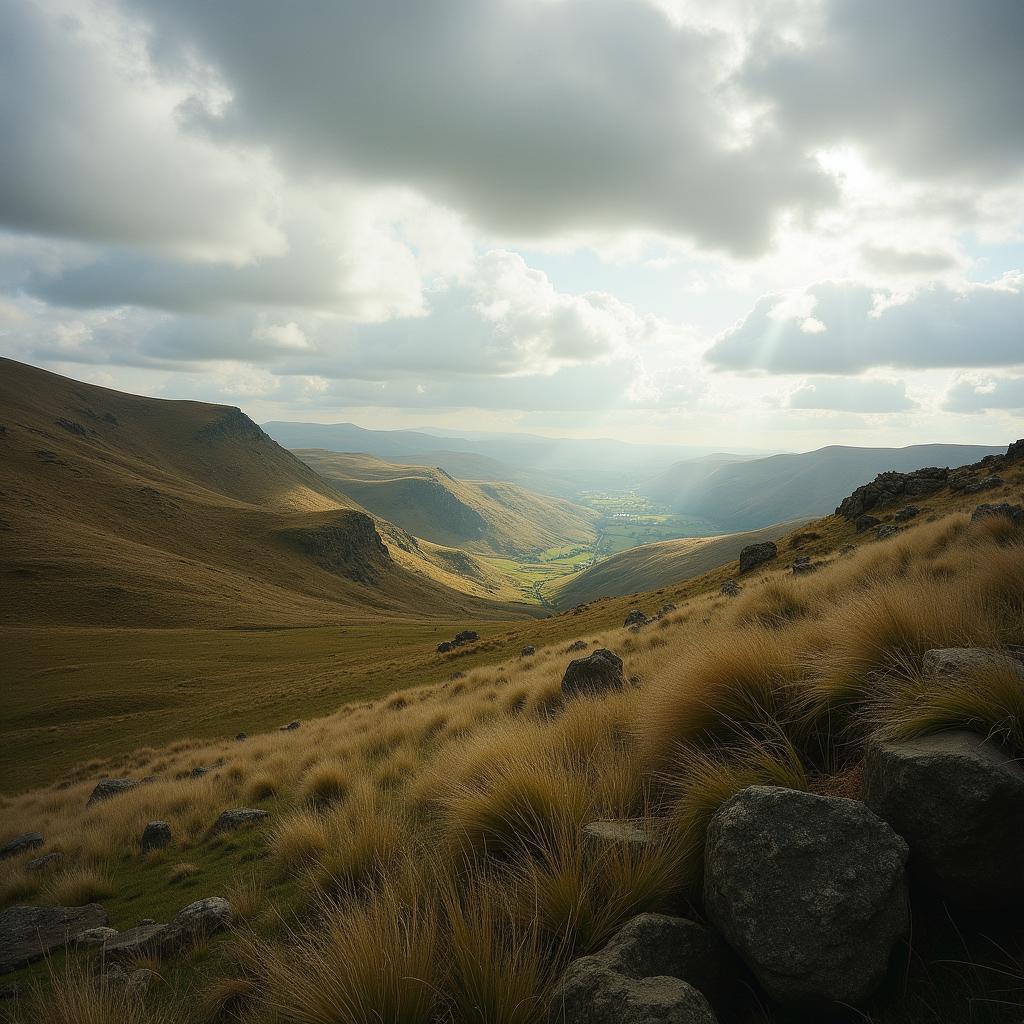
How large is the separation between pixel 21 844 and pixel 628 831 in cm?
1592

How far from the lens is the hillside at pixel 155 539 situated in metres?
68.8

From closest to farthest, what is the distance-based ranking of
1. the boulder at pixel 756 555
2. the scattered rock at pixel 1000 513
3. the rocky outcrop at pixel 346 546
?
the scattered rock at pixel 1000 513 < the boulder at pixel 756 555 < the rocky outcrop at pixel 346 546

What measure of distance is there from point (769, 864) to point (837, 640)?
3146 millimetres

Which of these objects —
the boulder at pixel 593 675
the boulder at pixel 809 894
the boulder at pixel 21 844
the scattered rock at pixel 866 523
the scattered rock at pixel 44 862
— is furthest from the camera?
the scattered rock at pixel 866 523

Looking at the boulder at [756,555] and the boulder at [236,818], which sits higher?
the boulder at [756,555]

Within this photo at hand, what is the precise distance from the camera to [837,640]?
5.30 metres

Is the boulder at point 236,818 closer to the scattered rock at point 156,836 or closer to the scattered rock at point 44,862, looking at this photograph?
the scattered rock at point 156,836

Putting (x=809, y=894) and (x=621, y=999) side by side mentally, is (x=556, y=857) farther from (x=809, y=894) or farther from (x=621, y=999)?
(x=809, y=894)

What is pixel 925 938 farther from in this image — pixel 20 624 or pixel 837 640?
pixel 20 624

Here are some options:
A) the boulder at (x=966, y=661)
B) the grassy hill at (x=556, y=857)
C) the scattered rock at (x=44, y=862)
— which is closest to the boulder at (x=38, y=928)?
the grassy hill at (x=556, y=857)

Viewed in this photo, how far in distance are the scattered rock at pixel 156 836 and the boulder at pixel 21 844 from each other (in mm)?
→ 4570

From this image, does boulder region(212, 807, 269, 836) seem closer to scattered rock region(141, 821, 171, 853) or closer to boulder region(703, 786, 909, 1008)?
scattered rock region(141, 821, 171, 853)

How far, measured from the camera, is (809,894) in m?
2.74

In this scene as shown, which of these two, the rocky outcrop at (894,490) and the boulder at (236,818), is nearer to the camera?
the boulder at (236,818)
